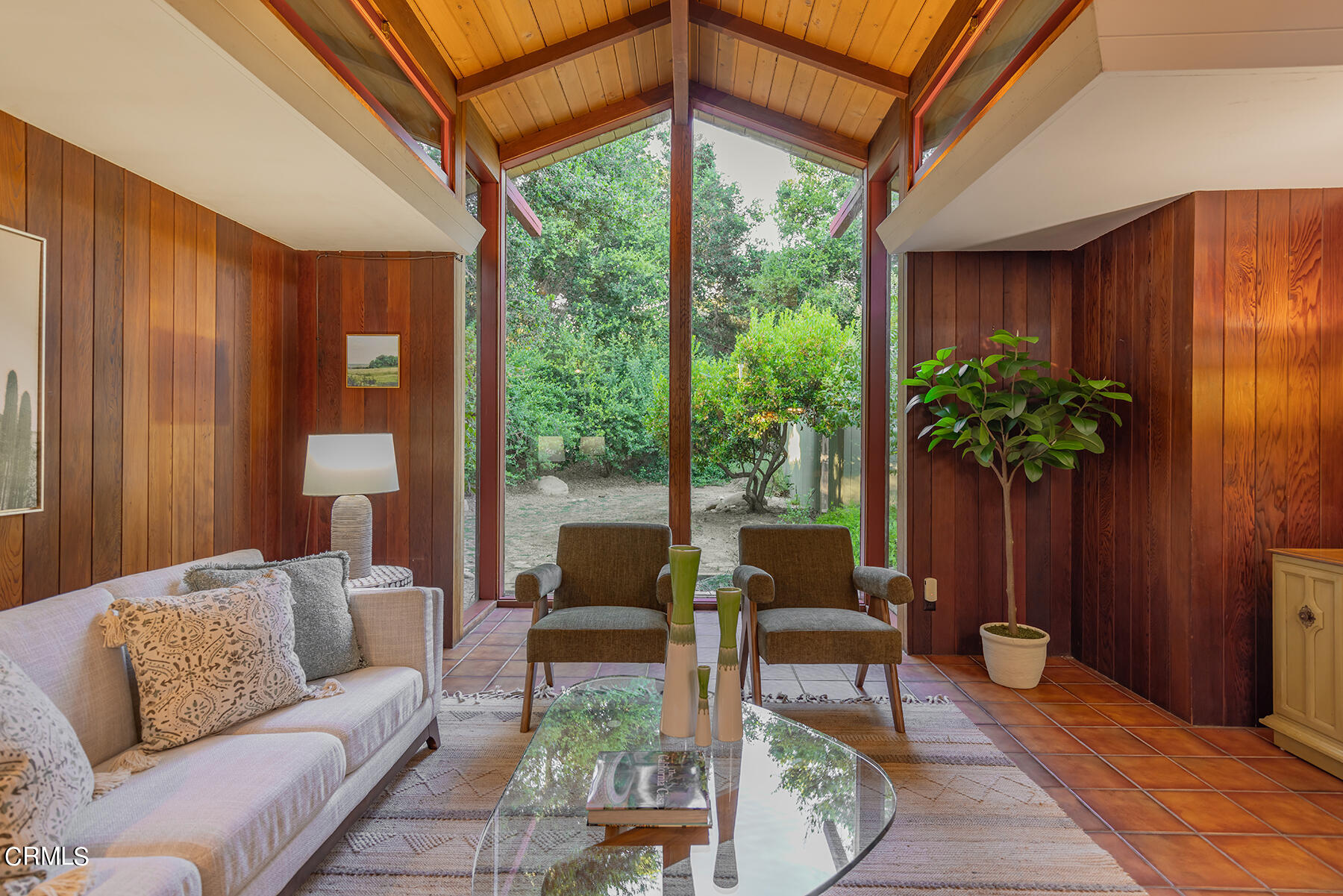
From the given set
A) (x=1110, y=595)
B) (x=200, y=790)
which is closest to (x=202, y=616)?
(x=200, y=790)

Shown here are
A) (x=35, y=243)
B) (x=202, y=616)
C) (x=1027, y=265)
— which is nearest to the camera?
(x=202, y=616)

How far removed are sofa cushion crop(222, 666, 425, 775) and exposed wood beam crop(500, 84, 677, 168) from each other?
3.52m

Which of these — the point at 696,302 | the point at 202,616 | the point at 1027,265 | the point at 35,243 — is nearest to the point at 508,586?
the point at 696,302

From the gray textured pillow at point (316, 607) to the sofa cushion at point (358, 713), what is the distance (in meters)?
0.07

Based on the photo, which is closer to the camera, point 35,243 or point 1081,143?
point 35,243

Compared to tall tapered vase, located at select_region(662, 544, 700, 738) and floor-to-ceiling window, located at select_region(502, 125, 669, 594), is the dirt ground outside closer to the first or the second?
floor-to-ceiling window, located at select_region(502, 125, 669, 594)

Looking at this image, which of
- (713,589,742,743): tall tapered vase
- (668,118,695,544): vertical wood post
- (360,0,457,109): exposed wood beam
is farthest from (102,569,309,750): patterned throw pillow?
(668,118,695,544): vertical wood post

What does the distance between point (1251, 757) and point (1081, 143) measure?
2.39 m

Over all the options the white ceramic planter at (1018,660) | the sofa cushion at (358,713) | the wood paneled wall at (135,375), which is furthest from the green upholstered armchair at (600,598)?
the white ceramic planter at (1018,660)

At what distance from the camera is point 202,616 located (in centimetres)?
192

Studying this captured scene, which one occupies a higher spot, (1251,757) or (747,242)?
(747,242)

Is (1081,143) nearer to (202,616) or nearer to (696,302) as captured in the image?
(696,302)

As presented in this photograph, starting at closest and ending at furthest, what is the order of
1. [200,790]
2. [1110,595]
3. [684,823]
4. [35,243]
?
1. [684,823]
2. [200,790]
3. [35,243]
4. [1110,595]

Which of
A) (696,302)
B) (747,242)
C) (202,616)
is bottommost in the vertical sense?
(202,616)
